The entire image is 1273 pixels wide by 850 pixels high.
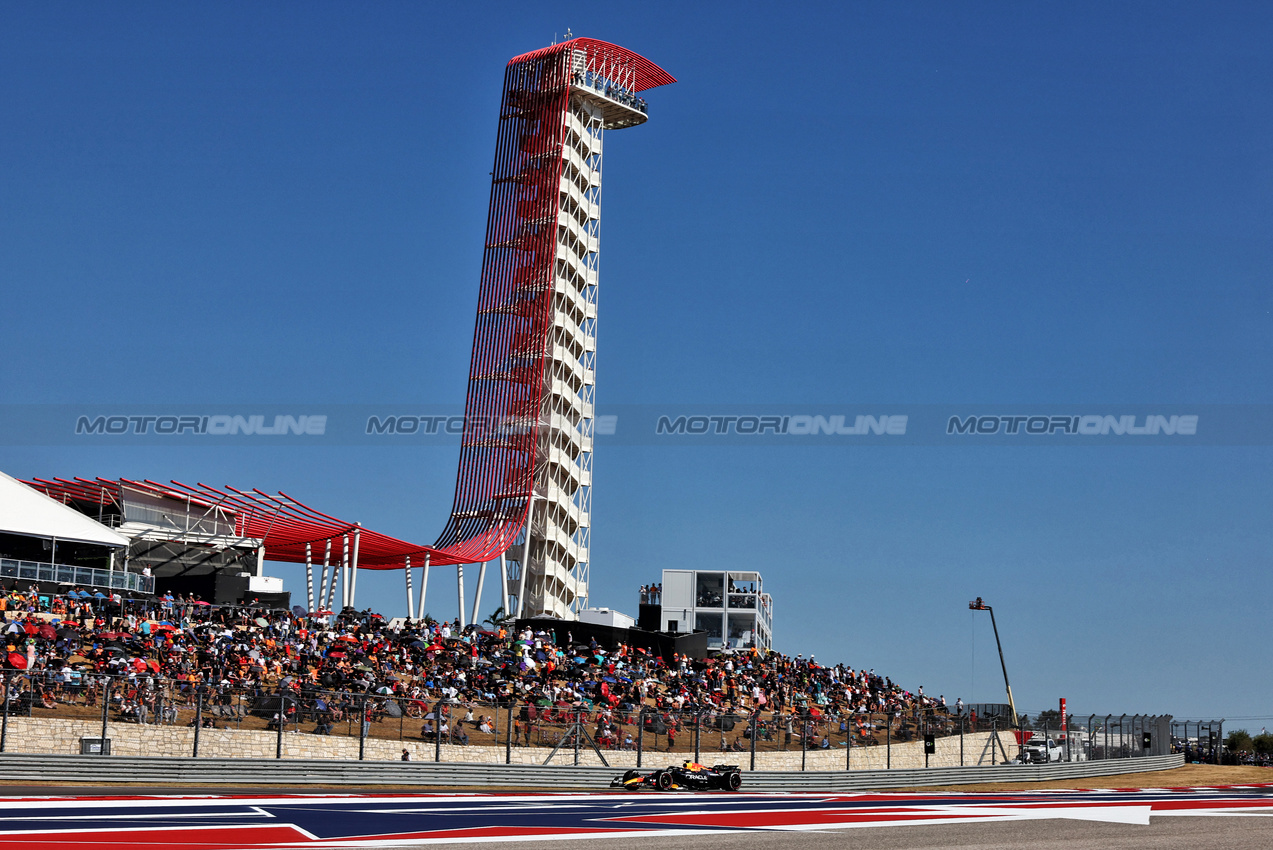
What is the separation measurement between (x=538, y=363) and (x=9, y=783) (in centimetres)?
4581

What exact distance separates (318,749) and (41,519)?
79.0 ft

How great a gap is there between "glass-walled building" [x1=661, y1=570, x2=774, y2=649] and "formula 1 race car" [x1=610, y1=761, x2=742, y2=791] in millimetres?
78979

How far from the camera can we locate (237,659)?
3250 centimetres

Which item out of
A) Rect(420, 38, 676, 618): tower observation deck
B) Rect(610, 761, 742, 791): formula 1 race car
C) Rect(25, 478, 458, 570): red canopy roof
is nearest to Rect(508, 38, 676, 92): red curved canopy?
Rect(420, 38, 676, 618): tower observation deck

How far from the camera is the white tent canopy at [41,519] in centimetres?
4722

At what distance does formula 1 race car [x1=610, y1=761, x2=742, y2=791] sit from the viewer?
30.0 m

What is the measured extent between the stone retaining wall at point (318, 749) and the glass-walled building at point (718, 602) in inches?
2881

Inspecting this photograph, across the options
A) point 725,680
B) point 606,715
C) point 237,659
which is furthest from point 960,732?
point 237,659

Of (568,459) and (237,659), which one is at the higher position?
(568,459)

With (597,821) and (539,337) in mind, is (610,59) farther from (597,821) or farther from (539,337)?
(597,821)

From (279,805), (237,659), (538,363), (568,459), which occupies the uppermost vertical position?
(538,363)

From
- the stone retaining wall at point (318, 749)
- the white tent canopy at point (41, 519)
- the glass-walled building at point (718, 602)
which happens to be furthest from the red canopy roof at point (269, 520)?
the glass-walled building at point (718, 602)

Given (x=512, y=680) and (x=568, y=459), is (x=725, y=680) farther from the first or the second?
(x=568, y=459)

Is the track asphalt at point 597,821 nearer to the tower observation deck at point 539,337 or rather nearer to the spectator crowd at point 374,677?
the spectator crowd at point 374,677
